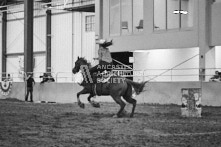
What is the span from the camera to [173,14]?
34688 millimetres

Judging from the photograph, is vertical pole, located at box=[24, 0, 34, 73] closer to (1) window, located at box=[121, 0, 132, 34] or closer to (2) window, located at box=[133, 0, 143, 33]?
(1) window, located at box=[121, 0, 132, 34]

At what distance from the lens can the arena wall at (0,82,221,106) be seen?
27.8m

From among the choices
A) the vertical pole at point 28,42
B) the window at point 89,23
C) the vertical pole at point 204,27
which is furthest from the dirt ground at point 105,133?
the window at point 89,23

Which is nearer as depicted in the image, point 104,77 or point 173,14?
point 104,77

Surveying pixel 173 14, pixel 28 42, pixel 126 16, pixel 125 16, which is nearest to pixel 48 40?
pixel 28 42

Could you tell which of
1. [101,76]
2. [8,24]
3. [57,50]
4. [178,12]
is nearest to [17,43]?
[8,24]

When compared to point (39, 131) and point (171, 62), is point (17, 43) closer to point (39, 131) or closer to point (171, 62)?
point (171, 62)

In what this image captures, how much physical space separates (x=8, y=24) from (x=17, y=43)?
2.73m

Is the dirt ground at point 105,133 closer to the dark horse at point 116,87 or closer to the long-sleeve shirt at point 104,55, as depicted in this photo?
Answer: the dark horse at point 116,87

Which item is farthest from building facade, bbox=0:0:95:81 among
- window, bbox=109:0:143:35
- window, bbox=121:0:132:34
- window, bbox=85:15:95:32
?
window, bbox=121:0:132:34

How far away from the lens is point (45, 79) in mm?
40375

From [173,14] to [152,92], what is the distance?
245 inches

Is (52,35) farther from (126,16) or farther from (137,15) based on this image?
(137,15)

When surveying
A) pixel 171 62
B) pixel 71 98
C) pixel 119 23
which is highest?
pixel 119 23
